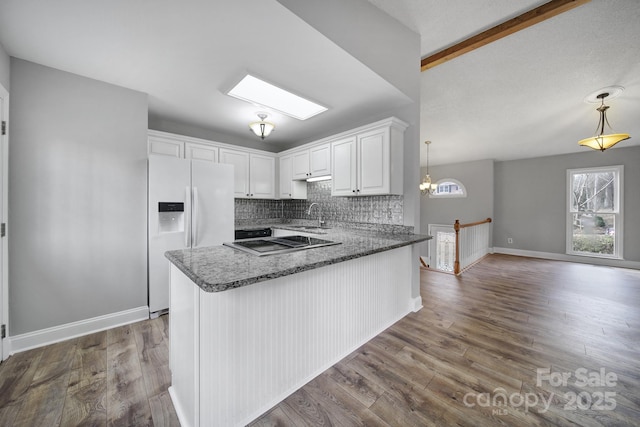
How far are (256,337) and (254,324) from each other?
79 mm

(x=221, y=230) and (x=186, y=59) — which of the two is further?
(x=221, y=230)

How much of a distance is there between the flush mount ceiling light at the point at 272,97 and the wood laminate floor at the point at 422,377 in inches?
97.6

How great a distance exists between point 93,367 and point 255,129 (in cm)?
269

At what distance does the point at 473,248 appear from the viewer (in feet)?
16.8

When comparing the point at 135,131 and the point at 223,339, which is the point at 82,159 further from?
the point at 223,339

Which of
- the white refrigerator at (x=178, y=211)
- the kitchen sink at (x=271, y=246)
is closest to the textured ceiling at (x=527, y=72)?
the kitchen sink at (x=271, y=246)

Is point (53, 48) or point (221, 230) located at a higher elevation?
point (53, 48)

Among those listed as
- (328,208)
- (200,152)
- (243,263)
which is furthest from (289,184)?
(243,263)

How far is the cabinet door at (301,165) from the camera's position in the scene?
3661mm

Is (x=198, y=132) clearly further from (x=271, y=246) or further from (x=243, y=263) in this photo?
(x=243, y=263)

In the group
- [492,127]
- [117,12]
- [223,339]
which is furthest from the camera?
[492,127]

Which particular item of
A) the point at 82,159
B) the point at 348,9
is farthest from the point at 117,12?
the point at 348,9

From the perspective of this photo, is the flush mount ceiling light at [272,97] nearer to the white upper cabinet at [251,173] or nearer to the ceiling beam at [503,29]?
the white upper cabinet at [251,173]

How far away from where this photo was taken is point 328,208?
3834 mm
